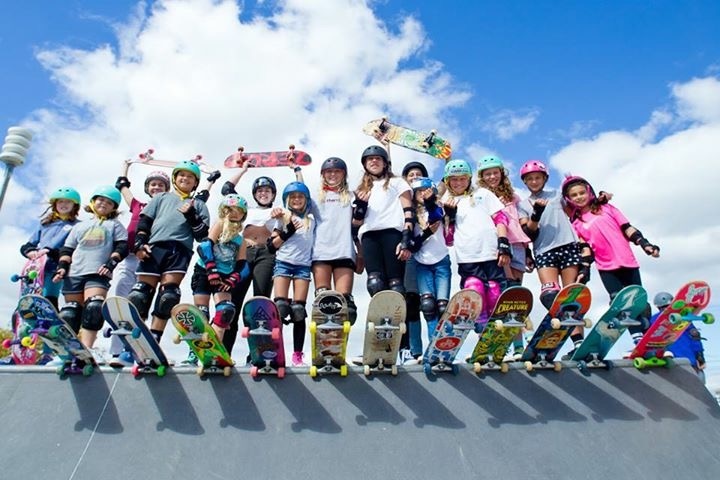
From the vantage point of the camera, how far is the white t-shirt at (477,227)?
4.59 meters

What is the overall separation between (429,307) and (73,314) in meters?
3.75

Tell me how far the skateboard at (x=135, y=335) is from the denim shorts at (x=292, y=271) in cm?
141

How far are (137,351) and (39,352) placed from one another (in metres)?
2.75

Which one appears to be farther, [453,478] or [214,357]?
[214,357]

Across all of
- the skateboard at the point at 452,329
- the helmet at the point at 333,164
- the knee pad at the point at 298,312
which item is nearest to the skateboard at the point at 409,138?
the helmet at the point at 333,164

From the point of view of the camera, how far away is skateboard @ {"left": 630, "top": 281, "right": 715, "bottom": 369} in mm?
3557

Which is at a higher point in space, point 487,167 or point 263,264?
point 487,167

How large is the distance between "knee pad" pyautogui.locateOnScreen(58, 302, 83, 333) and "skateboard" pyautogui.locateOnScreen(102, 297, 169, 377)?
1.25 meters

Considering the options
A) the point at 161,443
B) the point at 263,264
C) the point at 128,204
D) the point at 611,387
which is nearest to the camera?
the point at 161,443

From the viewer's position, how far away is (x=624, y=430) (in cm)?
350

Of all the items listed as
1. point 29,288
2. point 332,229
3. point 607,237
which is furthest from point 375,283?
point 29,288

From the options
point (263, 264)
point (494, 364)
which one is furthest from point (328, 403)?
point (263, 264)

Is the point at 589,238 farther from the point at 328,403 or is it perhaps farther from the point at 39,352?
the point at 39,352

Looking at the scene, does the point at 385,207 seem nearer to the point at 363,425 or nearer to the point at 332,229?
the point at 332,229
